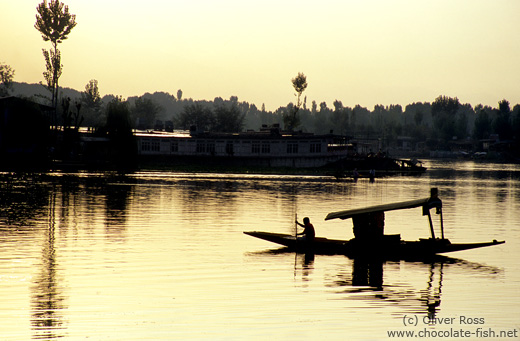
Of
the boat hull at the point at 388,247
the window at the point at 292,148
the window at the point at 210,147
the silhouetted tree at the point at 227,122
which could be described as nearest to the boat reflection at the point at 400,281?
the boat hull at the point at 388,247

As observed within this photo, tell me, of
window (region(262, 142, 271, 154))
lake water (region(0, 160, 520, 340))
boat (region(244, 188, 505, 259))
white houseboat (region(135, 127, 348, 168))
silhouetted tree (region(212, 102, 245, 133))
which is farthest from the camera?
silhouetted tree (region(212, 102, 245, 133))

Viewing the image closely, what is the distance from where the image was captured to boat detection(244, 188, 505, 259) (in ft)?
91.5

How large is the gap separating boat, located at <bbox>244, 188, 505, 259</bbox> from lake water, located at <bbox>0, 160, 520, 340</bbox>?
624mm

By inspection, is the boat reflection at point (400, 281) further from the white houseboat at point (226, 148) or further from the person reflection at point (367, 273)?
the white houseboat at point (226, 148)

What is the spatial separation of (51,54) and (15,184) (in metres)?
67.8

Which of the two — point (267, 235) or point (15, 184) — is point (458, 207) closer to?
point (267, 235)

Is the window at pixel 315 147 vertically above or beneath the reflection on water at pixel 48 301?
above

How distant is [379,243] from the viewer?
1113 inches

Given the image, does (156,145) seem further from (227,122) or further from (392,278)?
(392,278)

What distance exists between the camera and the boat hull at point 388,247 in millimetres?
27953

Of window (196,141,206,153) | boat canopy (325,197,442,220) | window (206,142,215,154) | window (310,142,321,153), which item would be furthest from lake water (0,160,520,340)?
window (310,142,321,153)

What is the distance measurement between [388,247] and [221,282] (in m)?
8.82

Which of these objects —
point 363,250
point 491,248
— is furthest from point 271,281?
point 491,248

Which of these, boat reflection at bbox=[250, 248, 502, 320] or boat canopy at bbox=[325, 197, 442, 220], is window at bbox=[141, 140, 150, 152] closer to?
boat reflection at bbox=[250, 248, 502, 320]
